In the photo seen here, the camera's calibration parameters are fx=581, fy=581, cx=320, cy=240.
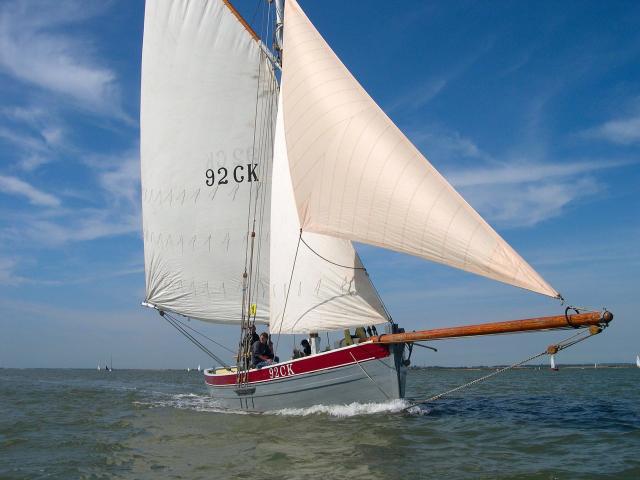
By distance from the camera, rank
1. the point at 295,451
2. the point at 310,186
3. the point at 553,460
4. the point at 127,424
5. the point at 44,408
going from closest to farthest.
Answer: the point at 553,460
the point at 295,451
the point at 310,186
the point at 127,424
the point at 44,408

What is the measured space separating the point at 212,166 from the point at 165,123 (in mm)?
2852

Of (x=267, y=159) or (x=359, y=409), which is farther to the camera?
(x=267, y=159)

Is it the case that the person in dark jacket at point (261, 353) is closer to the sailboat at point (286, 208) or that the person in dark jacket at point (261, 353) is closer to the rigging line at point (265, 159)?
the sailboat at point (286, 208)

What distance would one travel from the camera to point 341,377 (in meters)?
15.2

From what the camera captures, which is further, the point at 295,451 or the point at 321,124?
the point at 321,124

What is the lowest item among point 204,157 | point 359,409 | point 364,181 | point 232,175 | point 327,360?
point 359,409

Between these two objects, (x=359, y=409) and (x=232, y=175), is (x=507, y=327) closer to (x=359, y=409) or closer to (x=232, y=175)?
(x=359, y=409)

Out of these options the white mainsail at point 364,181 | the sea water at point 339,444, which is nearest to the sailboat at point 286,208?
the white mainsail at point 364,181

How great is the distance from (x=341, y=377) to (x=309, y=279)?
10.0ft

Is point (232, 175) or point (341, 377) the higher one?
point (232, 175)

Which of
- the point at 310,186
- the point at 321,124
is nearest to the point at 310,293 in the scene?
the point at 310,186

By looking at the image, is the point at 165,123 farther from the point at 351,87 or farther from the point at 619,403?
the point at 619,403

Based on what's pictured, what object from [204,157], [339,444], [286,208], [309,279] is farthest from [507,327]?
[204,157]

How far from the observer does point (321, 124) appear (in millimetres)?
13992
